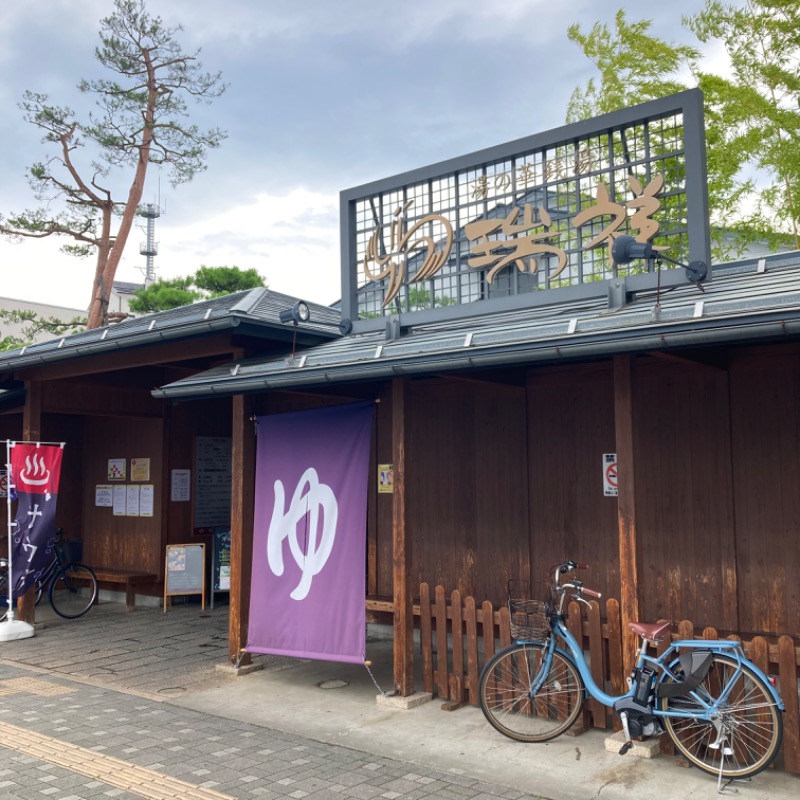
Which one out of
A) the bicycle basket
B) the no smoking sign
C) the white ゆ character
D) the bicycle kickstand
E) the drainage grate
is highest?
the no smoking sign

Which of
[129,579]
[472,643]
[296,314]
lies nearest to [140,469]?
[129,579]

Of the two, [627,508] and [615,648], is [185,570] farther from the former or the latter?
[627,508]

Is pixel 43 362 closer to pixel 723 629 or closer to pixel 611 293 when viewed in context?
pixel 611 293

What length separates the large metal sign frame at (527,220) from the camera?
682cm

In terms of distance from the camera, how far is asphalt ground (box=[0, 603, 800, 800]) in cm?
498

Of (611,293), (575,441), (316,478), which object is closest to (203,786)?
(316,478)

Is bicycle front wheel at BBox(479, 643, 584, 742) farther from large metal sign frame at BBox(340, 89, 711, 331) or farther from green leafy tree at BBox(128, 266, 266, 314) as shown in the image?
green leafy tree at BBox(128, 266, 266, 314)

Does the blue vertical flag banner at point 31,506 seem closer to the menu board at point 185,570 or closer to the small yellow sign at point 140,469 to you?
the menu board at point 185,570

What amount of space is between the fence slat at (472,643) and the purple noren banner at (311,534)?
927mm

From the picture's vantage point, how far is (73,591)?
13188 mm

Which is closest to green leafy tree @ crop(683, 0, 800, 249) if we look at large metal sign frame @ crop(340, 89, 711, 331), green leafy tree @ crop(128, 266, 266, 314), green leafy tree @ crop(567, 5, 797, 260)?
green leafy tree @ crop(567, 5, 797, 260)

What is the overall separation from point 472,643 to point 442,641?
270mm

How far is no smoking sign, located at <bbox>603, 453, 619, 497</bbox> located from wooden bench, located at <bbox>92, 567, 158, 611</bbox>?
25.0 ft

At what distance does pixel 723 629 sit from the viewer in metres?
6.33
